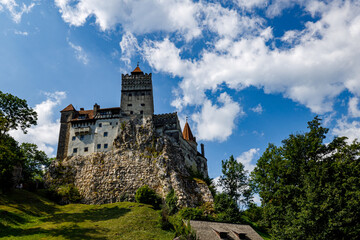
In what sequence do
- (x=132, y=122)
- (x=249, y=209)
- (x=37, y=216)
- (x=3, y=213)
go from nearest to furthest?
1. (x=3, y=213)
2. (x=37, y=216)
3. (x=249, y=209)
4. (x=132, y=122)

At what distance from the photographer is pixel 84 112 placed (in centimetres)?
7125

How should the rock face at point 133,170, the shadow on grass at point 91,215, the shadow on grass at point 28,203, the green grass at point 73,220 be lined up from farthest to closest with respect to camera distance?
the rock face at point 133,170, the shadow on grass at point 28,203, the shadow on grass at point 91,215, the green grass at point 73,220

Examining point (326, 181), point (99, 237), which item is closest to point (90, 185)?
point (99, 237)

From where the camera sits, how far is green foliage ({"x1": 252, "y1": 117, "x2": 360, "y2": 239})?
35656 millimetres

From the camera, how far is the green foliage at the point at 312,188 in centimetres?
3566

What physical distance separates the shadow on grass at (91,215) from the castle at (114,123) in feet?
60.1

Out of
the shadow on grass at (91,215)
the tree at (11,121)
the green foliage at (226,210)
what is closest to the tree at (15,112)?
the tree at (11,121)

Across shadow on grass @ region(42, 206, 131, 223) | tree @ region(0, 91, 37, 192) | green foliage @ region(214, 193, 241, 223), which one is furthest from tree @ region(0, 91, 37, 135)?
green foliage @ region(214, 193, 241, 223)

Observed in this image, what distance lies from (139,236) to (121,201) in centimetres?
1883

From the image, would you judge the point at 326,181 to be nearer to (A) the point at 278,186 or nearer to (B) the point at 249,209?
(A) the point at 278,186

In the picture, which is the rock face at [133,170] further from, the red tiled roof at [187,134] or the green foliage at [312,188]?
the green foliage at [312,188]

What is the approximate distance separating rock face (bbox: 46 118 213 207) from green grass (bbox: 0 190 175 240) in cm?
542

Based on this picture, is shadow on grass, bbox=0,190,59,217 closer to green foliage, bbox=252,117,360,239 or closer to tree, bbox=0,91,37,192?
tree, bbox=0,91,37,192

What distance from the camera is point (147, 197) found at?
171 ft
